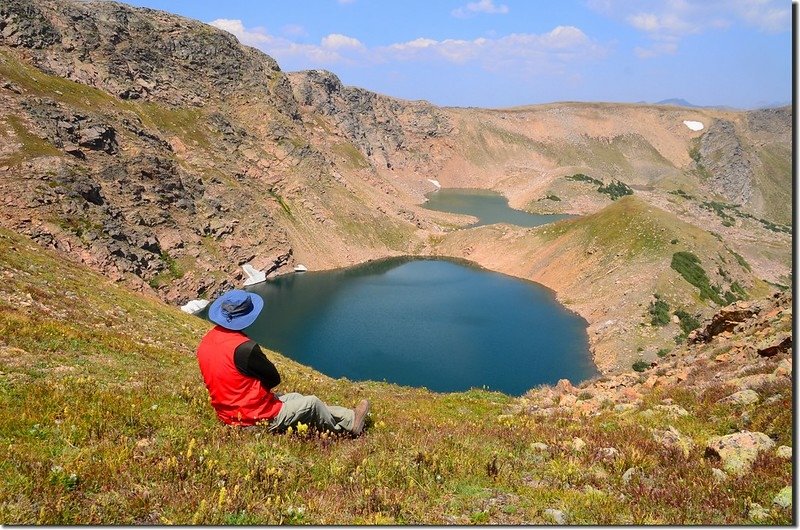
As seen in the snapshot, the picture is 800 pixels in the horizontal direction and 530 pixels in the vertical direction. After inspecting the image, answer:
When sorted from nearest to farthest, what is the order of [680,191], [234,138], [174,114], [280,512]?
[280,512] → [174,114] → [234,138] → [680,191]

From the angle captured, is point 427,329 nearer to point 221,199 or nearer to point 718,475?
point 221,199

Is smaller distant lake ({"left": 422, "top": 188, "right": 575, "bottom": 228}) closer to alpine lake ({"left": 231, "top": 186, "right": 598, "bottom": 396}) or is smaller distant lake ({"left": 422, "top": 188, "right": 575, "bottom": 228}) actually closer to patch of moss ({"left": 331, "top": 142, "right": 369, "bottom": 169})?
patch of moss ({"left": 331, "top": 142, "right": 369, "bottom": 169})

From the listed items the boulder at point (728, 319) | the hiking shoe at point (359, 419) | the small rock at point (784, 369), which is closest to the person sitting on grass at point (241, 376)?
the hiking shoe at point (359, 419)

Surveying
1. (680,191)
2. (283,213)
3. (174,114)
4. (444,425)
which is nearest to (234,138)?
(174,114)

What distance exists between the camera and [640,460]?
29.6ft

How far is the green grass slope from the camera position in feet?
20.7

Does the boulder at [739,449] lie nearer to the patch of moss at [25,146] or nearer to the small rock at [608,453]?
the small rock at [608,453]

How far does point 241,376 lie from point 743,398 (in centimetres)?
1147

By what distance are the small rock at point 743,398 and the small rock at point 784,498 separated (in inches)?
219

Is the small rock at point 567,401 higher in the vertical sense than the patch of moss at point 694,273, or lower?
higher

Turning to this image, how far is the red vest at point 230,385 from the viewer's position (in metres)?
8.77

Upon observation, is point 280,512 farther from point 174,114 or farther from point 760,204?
point 760,204

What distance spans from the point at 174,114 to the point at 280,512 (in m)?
108

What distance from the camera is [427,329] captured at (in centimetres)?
6669
